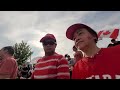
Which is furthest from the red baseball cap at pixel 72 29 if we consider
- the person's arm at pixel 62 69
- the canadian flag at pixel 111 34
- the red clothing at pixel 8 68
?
the canadian flag at pixel 111 34

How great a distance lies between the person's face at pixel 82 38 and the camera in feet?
6.39

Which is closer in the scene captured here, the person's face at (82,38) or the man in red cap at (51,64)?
the person's face at (82,38)

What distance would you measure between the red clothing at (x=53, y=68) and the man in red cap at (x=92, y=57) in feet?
1.04

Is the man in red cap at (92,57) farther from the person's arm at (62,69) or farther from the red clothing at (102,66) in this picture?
the person's arm at (62,69)

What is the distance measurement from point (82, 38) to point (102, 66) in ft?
1.31

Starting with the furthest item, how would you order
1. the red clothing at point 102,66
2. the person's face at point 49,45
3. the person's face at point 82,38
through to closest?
1. the person's face at point 49,45
2. the person's face at point 82,38
3. the red clothing at point 102,66

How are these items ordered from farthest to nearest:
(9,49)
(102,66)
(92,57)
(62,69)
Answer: (9,49)
(62,69)
(92,57)
(102,66)

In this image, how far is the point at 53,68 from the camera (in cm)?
227

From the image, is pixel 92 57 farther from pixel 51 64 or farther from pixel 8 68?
pixel 8 68

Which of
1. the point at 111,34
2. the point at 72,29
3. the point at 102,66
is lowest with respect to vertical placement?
the point at 102,66

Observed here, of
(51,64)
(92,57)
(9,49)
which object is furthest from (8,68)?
(92,57)

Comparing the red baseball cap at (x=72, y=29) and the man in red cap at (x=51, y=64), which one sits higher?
the red baseball cap at (x=72, y=29)
